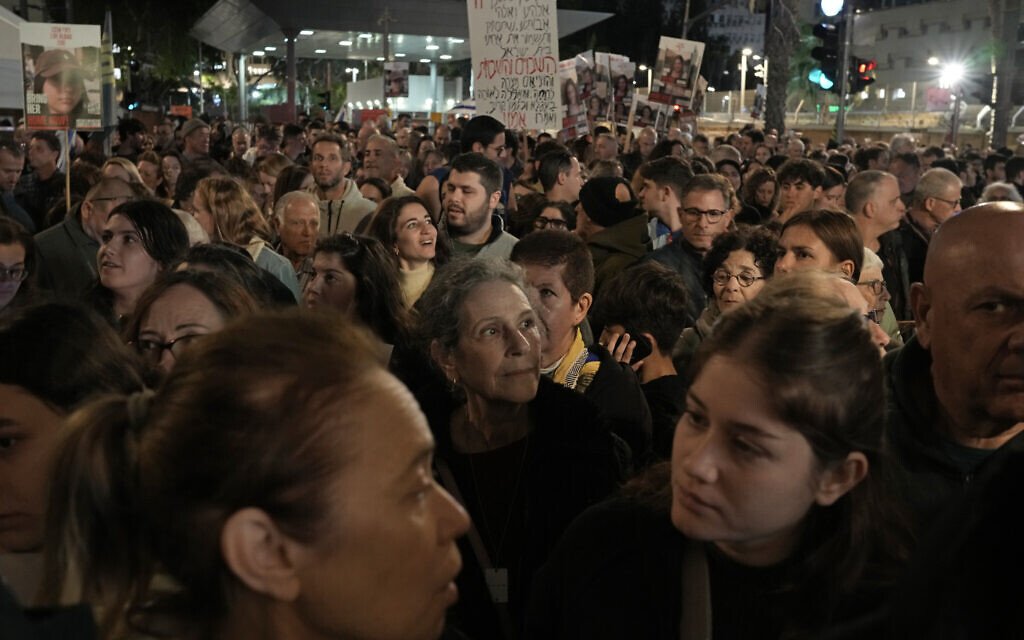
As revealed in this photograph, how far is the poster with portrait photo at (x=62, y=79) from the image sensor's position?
30.1ft

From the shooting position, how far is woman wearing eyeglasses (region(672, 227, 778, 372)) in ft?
17.4

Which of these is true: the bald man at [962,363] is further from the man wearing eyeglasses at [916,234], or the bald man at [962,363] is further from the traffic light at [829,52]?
the traffic light at [829,52]

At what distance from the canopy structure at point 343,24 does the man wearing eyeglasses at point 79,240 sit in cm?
3304

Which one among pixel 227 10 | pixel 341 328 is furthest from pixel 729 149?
pixel 227 10

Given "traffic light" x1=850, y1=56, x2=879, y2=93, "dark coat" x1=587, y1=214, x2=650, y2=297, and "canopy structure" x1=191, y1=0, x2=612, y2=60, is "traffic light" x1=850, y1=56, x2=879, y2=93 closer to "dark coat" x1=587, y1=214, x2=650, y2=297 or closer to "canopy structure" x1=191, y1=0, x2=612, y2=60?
"dark coat" x1=587, y1=214, x2=650, y2=297

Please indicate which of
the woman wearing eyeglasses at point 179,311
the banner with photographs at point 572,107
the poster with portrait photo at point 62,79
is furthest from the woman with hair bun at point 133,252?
the banner with photographs at point 572,107

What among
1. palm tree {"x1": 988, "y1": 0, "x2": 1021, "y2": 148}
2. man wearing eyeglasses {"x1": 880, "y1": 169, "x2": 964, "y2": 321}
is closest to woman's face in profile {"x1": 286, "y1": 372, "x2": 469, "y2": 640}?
man wearing eyeglasses {"x1": 880, "y1": 169, "x2": 964, "y2": 321}

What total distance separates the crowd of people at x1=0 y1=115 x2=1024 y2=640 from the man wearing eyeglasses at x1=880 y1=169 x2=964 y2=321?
105 inches

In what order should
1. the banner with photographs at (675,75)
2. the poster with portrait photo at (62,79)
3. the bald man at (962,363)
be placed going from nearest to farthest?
1. the bald man at (962,363)
2. the poster with portrait photo at (62,79)
3. the banner with photographs at (675,75)

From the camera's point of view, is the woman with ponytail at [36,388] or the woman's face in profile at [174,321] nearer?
the woman with ponytail at [36,388]

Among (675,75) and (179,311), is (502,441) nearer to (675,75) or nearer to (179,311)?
(179,311)

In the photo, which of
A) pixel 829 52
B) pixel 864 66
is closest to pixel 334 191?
pixel 829 52

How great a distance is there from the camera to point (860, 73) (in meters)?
19.3

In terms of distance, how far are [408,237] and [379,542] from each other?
184 inches
